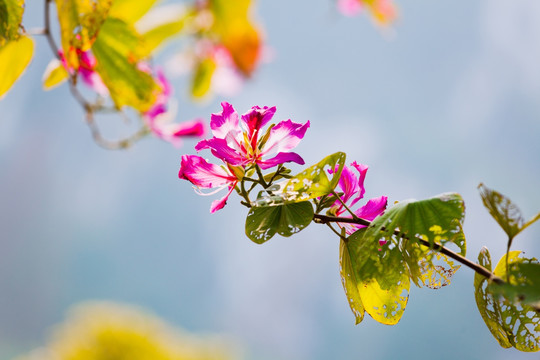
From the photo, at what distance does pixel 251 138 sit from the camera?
0.25m

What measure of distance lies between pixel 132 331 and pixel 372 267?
5.44 ft

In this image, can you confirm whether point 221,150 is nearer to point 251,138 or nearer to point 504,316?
point 251,138

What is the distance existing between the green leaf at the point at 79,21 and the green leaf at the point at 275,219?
15 cm

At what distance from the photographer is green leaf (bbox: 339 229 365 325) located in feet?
0.73

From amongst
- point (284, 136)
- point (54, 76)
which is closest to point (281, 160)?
point (284, 136)

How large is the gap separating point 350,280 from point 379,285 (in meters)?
0.01

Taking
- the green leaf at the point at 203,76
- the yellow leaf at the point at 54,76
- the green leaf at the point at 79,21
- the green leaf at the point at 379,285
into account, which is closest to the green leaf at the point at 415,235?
the green leaf at the point at 379,285

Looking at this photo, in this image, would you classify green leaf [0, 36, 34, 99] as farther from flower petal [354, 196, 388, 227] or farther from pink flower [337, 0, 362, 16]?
pink flower [337, 0, 362, 16]

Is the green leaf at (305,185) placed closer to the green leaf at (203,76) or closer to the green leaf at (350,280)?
the green leaf at (350,280)

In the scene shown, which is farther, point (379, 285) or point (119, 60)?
point (119, 60)

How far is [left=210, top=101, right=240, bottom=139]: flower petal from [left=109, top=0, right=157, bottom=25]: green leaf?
0.20 meters

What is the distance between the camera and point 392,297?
0.73 feet

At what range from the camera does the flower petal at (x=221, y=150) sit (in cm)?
23

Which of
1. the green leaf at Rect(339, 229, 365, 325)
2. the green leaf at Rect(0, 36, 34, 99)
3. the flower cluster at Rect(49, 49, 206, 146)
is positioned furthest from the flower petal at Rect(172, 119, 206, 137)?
the green leaf at Rect(339, 229, 365, 325)
